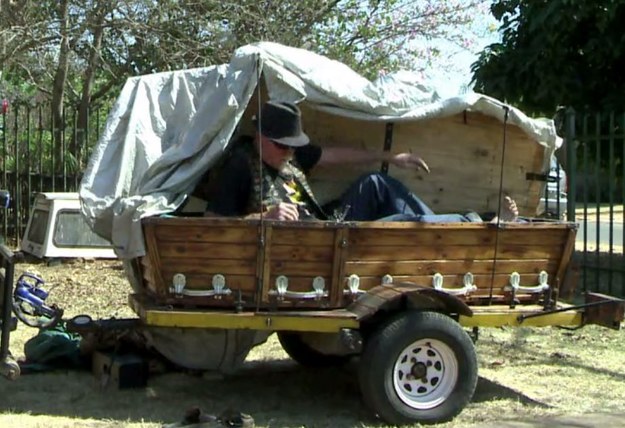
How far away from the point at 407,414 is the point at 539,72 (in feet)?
24.6

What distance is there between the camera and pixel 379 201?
620 centimetres

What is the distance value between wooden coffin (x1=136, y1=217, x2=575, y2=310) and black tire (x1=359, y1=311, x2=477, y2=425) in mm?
334

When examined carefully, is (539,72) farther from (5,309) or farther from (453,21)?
(5,309)

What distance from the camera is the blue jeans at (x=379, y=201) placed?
20.2ft

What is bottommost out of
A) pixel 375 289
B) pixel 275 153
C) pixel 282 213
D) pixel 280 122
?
pixel 375 289

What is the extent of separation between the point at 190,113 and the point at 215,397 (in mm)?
1906

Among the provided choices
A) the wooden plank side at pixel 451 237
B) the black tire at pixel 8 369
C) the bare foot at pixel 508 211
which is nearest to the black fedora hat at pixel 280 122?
the wooden plank side at pixel 451 237

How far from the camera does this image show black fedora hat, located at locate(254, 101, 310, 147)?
5641mm

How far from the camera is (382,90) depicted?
237 inches

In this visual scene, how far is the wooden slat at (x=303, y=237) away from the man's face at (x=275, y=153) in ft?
2.21

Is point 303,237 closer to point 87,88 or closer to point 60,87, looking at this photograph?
point 60,87

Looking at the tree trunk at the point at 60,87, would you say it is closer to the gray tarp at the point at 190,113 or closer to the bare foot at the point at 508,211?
the gray tarp at the point at 190,113

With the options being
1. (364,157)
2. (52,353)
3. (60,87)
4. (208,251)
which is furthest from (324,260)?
(60,87)

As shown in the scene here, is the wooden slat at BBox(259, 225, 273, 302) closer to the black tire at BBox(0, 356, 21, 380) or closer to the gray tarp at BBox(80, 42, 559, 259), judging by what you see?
the gray tarp at BBox(80, 42, 559, 259)
